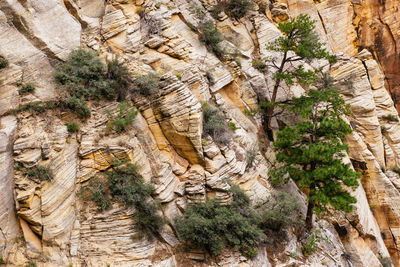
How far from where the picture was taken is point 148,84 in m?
11.4

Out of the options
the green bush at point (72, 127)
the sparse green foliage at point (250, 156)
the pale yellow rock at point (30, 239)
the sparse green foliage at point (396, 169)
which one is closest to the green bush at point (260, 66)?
the sparse green foliage at point (250, 156)

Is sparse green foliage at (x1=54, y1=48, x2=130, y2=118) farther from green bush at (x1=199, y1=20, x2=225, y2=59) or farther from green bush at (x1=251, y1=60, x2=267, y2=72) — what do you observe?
green bush at (x1=251, y1=60, x2=267, y2=72)

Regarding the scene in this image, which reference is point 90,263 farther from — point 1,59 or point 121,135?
point 1,59

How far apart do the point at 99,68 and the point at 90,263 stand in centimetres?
804

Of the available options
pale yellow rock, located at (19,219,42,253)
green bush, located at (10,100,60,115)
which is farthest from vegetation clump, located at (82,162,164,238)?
green bush, located at (10,100,60,115)

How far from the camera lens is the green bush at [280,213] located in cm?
1116

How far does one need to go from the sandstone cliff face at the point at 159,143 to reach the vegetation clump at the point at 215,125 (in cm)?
42

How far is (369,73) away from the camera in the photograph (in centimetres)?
1870

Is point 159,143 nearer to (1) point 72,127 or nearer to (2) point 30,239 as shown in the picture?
(1) point 72,127

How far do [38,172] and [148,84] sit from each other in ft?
18.1

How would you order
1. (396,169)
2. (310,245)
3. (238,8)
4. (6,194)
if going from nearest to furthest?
(6,194) < (310,245) < (396,169) < (238,8)

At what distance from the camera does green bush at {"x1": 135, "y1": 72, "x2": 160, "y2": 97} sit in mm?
11383

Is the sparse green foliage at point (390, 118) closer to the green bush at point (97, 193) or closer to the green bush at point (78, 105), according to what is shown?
the green bush at point (97, 193)

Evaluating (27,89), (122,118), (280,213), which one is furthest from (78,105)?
(280,213)
